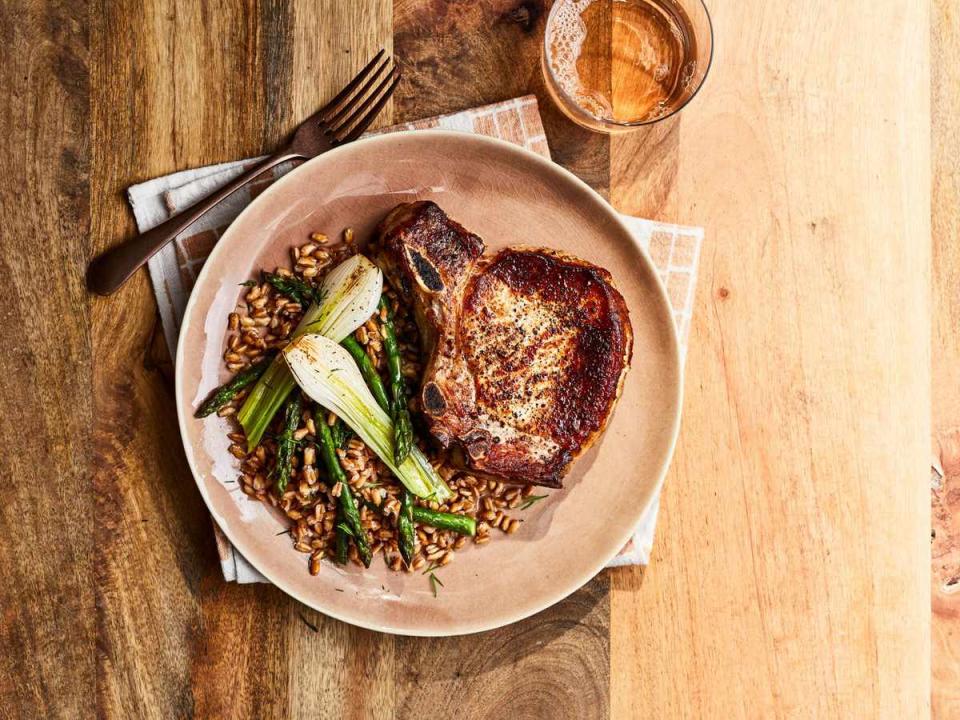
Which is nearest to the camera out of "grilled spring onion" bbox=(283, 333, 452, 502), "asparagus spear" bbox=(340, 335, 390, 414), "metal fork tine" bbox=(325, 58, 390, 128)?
"grilled spring onion" bbox=(283, 333, 452, 502)

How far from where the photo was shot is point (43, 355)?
2537 mm

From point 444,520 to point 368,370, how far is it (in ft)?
1.59

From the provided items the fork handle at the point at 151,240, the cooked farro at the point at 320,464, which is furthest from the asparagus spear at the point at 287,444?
the fork handle at the point at 151,240

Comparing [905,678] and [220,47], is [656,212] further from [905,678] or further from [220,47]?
[905,678]

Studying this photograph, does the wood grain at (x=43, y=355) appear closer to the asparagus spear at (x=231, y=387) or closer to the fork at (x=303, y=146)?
the fork at (x=303, y=146)

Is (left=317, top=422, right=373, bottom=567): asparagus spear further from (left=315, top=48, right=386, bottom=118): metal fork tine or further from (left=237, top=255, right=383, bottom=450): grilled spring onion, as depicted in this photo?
(left=315, top=48, right=386, bottom=118): metal fork tine

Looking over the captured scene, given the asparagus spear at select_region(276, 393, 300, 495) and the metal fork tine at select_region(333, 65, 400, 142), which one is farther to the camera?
the metal fork tine at select_region(333, 65, 400, 142)

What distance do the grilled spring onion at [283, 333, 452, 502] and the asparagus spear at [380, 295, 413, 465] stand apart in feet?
0.11

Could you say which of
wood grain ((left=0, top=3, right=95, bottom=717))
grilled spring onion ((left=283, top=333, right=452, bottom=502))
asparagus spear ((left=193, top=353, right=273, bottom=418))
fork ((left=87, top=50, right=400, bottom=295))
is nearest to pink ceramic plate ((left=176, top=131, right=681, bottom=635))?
asparagus spear ((left=193, top=353, right=273, bottom=418))

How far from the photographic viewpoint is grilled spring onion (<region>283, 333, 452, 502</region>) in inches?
91.6

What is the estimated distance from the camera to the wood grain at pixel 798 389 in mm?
2717

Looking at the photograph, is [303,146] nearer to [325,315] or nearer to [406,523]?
[325,315]

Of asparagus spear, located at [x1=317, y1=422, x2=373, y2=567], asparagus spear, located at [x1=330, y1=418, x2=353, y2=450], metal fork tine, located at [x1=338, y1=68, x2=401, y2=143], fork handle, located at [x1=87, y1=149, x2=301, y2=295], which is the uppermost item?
metal fork tine, located at [x1=338, y1=68, x2=401, y2=143]

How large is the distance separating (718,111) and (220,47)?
154 cm
